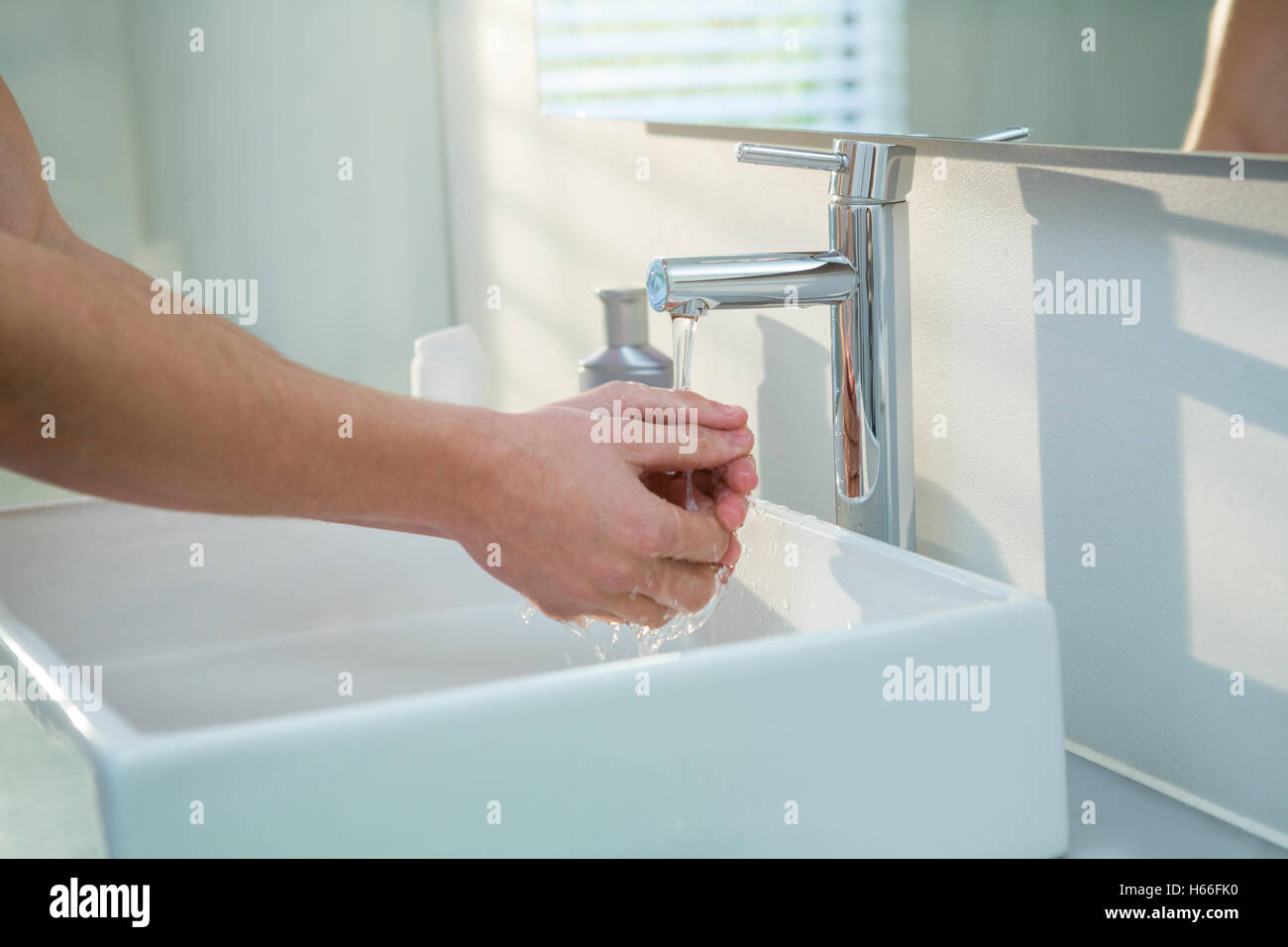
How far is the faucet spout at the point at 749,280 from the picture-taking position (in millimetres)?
708

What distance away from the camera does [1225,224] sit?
2.01 feet

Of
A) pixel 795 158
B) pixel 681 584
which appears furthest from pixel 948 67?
pixel 681 584

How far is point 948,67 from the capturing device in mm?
774

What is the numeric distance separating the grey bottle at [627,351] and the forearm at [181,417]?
406mm

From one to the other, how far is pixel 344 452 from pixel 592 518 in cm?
14

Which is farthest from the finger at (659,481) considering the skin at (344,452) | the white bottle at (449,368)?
the white bottle at (449,368)

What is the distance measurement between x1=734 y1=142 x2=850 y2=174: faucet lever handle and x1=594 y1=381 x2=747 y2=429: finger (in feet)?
0.44

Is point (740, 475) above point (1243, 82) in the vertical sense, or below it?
below

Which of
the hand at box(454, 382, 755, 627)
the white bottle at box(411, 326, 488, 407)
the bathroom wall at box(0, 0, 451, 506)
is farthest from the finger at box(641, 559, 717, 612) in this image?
the bathroom wall at box(0, 0, 451, 506)

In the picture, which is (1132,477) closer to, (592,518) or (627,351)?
(592,518)

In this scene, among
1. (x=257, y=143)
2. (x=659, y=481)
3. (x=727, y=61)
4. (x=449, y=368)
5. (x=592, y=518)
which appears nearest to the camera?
(x=592, y=518)

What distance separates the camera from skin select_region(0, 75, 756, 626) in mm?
483
